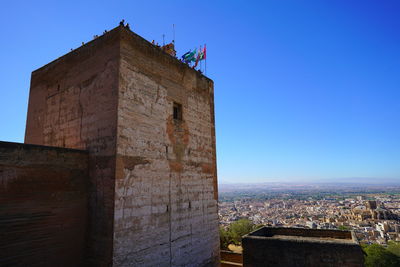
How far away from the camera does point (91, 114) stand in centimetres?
715

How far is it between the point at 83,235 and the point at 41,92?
5.35 m

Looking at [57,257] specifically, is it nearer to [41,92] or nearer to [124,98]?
[124,98]

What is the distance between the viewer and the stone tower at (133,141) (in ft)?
20.9

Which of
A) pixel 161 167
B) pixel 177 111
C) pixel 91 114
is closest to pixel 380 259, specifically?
pixel 177 111

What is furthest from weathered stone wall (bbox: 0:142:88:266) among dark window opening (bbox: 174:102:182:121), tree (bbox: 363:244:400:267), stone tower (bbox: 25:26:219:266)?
tree (bbox: 363:244:400:267)

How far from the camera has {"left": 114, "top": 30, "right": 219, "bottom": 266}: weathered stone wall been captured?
21.4ft

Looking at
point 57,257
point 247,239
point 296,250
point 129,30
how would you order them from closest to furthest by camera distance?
point 57,257 → point 129,30 → point 296,250 → point 247,239

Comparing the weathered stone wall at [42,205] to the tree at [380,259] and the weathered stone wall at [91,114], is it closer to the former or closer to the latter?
the weathered stone wall at [91,114]

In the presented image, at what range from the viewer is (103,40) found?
24.2 ft

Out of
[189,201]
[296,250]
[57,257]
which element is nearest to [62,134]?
[57,257]

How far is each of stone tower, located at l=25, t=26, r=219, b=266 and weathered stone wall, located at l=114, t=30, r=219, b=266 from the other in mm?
27

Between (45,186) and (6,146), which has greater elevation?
(6,146)

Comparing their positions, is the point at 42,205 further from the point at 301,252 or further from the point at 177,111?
the point at 301,252

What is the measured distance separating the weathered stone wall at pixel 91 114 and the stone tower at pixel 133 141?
0.03 m
